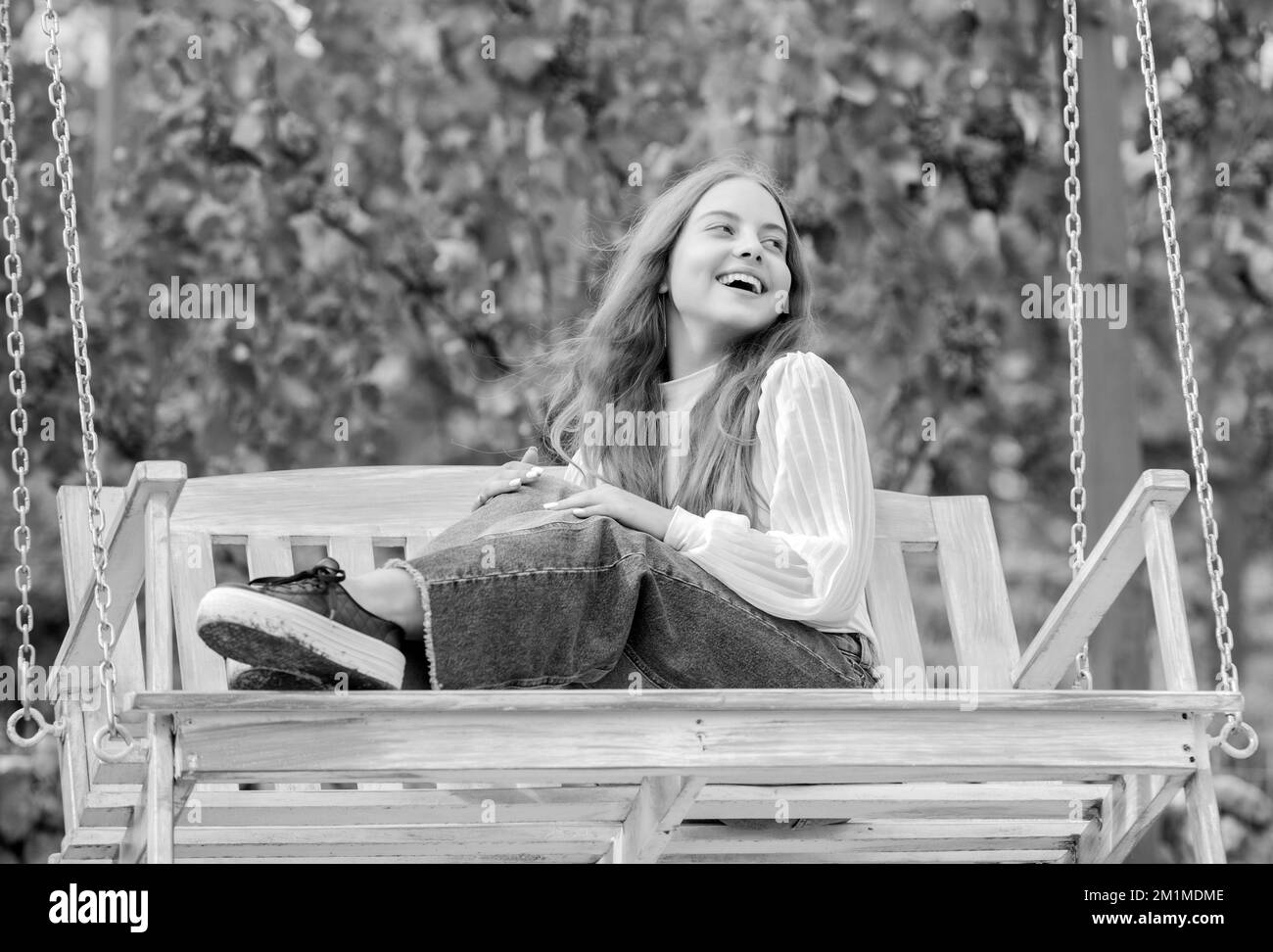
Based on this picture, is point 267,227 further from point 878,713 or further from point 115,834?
point 878,713

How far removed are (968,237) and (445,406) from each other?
961 millimetres

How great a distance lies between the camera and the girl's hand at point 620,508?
1.85 m

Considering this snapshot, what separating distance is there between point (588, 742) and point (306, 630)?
0.80 ft

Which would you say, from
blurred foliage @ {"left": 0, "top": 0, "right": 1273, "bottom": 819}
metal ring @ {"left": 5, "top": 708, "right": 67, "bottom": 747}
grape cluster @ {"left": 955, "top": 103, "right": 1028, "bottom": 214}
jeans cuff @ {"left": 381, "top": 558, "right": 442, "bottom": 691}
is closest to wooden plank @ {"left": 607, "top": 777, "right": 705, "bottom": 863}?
jeans cuff @ {"left": 381, "top": 558, "right": 442, "bottom": 691}

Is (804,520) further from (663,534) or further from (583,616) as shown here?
(583,616)

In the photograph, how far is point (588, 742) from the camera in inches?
64.1

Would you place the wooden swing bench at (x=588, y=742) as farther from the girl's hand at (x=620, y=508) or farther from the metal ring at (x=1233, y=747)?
the girl's hand at (x=620, y=508)

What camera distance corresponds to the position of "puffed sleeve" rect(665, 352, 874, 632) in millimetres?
1856

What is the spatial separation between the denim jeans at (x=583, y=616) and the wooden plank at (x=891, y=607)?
1.55 feet

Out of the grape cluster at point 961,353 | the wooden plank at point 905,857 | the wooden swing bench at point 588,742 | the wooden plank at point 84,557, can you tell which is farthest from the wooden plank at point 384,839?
the grape cluster at point 961,353

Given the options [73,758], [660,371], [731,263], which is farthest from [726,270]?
[73,758]

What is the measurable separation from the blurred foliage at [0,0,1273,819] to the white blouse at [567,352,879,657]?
54.7 inches

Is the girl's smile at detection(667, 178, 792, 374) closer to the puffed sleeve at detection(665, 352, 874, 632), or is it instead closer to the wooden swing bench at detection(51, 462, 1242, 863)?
the puffed sleeve at detection(665, 352, 874, 632)
